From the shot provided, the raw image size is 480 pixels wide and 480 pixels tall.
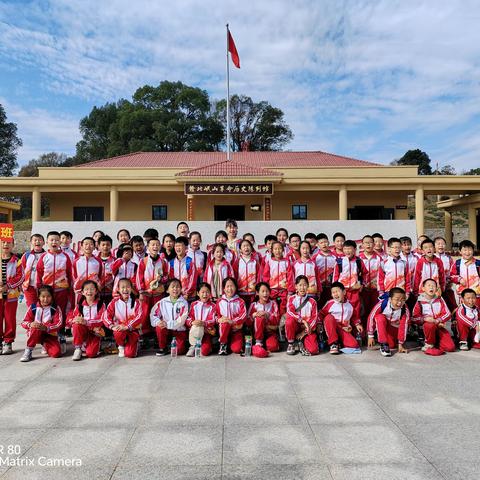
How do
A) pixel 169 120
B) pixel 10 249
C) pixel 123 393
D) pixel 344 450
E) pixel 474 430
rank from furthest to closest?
1. pixel 169 120
2. pixel 10 249
3. pixel 123 393
4. pixel 474 430
5. pixel 344 450

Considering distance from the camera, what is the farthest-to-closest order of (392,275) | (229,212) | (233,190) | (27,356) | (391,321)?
(229,212)
(233,190)
(392,275)
(391,321)
(27,356)

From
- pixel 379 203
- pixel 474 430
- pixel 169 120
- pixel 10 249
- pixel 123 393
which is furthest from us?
pixel 169 120

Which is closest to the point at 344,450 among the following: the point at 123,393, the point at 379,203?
the point at 123,393

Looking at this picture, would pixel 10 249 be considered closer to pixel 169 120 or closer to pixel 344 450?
pixel 344 450

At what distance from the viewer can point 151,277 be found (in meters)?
5.59

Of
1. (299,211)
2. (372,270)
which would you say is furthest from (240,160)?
(372,270)

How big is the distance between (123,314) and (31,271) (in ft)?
4.98

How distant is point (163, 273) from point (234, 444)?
10.5ft

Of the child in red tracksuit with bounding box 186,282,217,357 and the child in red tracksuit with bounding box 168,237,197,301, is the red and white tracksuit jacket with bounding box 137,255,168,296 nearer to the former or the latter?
the child in red tracksuit with bounding box 168,237,197,301

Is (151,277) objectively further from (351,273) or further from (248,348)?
(351,273)

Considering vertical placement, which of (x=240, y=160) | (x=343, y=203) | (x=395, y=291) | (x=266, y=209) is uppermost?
(x=240, y=160)

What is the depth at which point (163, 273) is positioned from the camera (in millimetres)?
5660

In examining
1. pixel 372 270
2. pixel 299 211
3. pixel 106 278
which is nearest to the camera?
pixel 106 278

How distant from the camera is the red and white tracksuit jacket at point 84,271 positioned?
5746 mm
